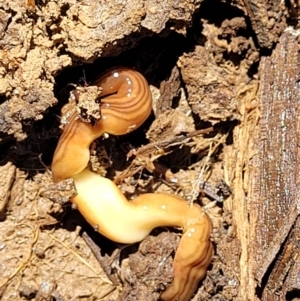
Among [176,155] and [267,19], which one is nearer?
[267,19]

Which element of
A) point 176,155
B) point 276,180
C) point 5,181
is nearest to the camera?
point 276,180

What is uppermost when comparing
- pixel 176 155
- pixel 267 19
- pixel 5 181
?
pixel 267 19

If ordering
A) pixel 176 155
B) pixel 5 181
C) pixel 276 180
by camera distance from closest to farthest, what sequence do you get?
pixel 276 180 < pixel 5 181 < pixel 176 155

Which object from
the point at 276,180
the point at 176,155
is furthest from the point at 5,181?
the point at 276,180

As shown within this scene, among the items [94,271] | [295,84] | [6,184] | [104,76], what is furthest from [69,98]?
[295,84]

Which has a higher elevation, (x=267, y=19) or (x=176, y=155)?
(x=267, y=19)

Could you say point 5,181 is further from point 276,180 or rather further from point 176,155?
point 276,180

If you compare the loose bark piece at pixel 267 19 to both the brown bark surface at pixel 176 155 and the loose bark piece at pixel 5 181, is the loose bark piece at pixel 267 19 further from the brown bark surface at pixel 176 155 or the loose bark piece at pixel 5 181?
the loose bark piece at pixel 5 181

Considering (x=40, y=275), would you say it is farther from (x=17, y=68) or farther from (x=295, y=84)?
(x=295, y=84)
